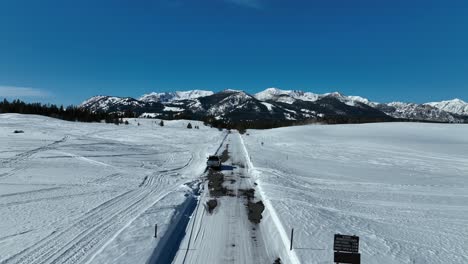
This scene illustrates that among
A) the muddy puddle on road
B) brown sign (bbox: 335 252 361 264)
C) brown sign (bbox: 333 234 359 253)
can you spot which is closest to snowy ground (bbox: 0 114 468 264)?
the muddy puddle on road

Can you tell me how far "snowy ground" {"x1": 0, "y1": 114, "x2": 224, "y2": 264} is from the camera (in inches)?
454

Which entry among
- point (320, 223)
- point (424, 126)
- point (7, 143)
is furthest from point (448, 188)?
point (424, 126)

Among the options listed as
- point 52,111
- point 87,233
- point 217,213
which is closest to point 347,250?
point 217,213

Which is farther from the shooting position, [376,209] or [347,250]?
[376,209]

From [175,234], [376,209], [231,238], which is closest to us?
[231,238]

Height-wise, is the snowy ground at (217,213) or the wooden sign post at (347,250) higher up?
the wooden sign post at (347,250)

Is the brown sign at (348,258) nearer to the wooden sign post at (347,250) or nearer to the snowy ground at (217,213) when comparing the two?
the wooden sign post at (347,250)

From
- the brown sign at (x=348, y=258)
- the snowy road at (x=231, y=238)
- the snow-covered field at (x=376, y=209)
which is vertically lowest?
the snowy road at (x=231, y=238)

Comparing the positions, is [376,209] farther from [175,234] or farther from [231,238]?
[175,234]

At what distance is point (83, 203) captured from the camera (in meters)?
17.6

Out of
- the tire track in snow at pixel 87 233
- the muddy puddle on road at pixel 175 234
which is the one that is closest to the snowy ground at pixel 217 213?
the tire track in snow at pixel 87 233

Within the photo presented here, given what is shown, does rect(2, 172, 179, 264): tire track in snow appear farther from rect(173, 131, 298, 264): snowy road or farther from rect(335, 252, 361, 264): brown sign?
rect(335, 252, 361, 264): brown sign

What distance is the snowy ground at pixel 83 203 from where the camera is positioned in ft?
37.8

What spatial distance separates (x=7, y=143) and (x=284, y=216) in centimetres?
3508
